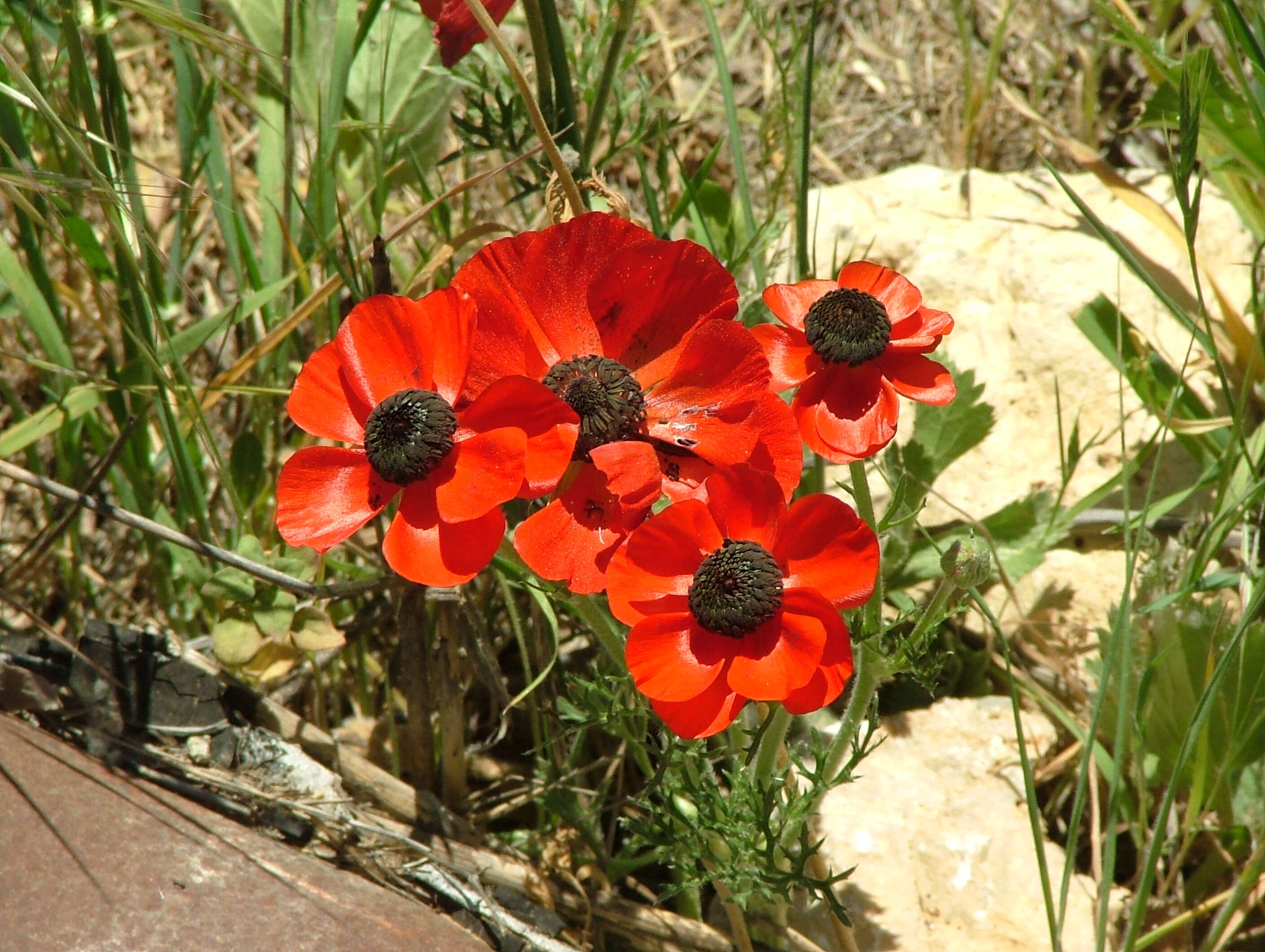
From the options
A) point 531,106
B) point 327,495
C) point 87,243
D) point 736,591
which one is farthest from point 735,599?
point 87,243

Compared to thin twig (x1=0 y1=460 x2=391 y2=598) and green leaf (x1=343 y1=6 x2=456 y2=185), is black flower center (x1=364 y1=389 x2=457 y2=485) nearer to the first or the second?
thin twig (x1=0 y1=460 x2=391 y2=598)

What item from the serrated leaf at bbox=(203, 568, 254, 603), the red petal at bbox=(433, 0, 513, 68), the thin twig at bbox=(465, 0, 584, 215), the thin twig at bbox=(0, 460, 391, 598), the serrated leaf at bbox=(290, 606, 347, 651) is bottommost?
the serrated leaf at bbox=(290, 606, 347, 651)

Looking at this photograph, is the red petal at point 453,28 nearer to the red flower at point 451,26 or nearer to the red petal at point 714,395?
the red flower at point 451,26

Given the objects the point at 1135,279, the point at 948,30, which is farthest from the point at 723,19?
the point at 1135,279

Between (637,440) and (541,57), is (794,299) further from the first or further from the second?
(541,57)

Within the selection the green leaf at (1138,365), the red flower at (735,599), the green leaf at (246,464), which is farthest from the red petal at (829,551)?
the green leaf at (1138,365)

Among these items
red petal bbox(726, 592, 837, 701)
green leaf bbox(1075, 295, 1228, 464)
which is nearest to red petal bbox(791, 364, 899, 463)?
red petal bbox(726, 592, 837, 701)
